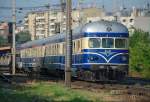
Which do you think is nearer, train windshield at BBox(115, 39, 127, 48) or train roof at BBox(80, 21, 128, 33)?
train roof at BBox(80, 21, 128, 33)

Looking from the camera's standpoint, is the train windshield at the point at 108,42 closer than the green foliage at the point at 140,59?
Yes

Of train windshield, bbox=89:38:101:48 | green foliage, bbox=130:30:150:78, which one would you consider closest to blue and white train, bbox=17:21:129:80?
train windshield, bbox=89:38:101:48

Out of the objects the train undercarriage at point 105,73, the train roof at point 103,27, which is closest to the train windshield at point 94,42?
the train roof at point 103,27

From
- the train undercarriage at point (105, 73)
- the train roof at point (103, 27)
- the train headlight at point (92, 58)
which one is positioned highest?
the train roof at point (103, 27)

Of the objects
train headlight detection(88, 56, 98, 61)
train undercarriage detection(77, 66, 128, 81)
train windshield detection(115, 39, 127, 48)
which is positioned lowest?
train undercarriage detection(77, 66, 128, 81)

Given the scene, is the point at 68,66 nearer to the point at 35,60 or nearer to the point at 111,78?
the point at 111,78

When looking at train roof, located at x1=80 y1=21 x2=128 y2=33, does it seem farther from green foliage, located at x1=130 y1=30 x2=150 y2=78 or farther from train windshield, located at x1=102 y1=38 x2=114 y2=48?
green foliage, located at x1=130 y1=30 x2=150 y2=78

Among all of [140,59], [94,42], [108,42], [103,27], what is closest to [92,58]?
[94,42]

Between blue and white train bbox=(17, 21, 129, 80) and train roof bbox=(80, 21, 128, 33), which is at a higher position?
train roof bbox=(80, 21, 128, 33)

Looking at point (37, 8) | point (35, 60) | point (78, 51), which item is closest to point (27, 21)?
point (37, 8)

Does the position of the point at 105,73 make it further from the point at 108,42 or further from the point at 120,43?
the point at 120,43

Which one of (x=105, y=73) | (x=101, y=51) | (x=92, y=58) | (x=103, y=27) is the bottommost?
(x=105, y=73)

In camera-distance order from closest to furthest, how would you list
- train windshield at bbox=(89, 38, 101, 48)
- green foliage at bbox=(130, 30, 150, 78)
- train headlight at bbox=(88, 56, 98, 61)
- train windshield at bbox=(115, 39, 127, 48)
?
train headlight at bbox=(88, 56, 98, 61), train windshield at bbox=(89, 38, 101, 48), train windshield at bbox=(115, 39, 127, 48), green foliage at bbox=(130, 30, 150, 78)

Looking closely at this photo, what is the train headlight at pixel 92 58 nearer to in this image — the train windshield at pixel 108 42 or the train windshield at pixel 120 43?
the train windshield at pixel 108 42
